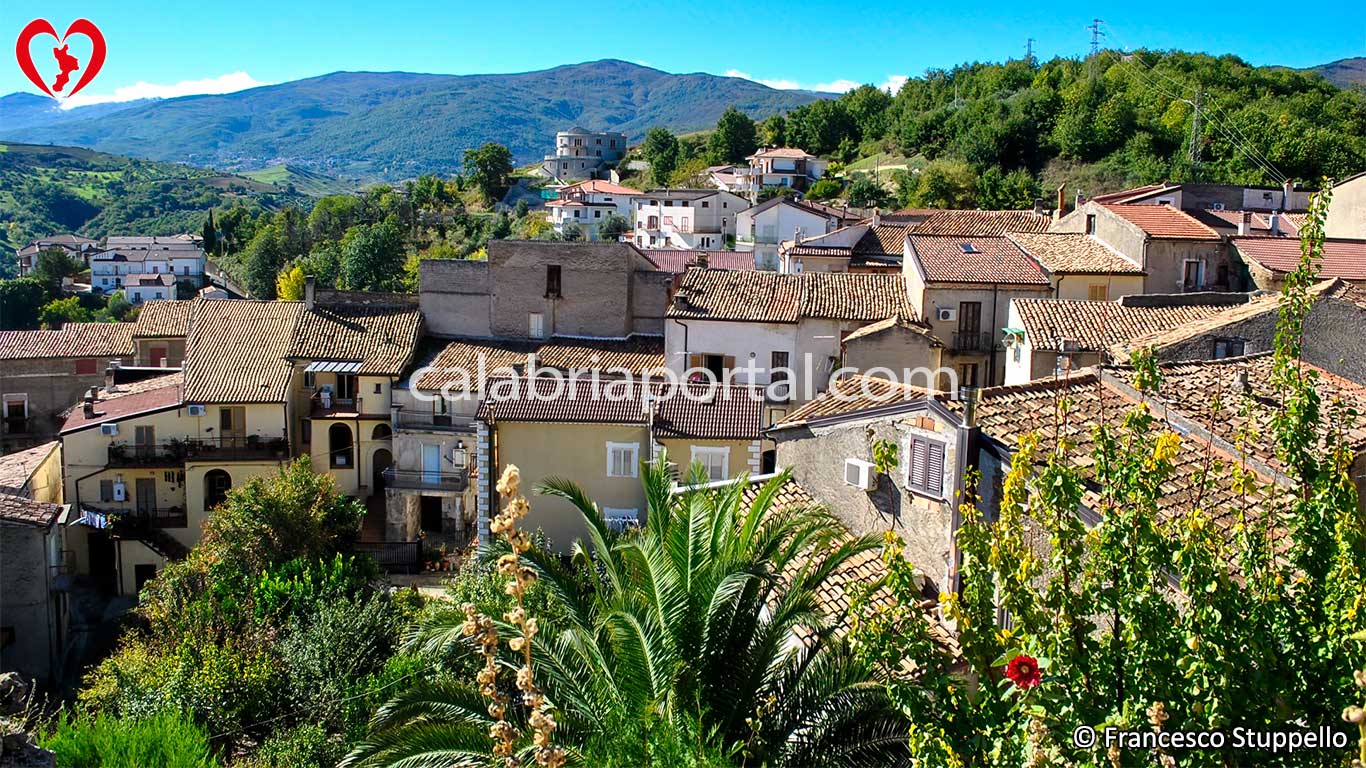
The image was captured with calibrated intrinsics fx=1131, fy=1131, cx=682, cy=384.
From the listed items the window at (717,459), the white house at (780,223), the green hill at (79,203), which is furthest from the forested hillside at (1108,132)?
the green hill at (79,203)

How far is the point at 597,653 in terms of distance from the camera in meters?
10.7

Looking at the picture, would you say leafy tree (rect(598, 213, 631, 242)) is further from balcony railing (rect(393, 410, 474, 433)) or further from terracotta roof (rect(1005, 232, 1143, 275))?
→ terracotta roof (rect(1005, 232, 1143, 275))

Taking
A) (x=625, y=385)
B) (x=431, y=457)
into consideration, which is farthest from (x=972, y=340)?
(x=431, y=457)

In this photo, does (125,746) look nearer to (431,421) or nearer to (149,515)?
(431,421)

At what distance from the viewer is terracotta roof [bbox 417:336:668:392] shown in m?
33.9

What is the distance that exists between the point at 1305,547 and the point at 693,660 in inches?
206

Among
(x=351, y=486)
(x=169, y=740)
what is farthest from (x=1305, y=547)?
(x=351, y=486)

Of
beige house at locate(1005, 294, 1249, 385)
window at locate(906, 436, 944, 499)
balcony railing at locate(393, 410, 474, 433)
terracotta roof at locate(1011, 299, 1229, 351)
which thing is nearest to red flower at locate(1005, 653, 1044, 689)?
window at locate(906, 436, 944, 499)

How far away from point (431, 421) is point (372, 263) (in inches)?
1630

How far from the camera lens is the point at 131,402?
33750 millimetres

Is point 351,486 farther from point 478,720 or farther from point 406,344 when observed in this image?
point 478,720

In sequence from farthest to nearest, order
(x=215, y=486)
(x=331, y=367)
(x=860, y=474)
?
(x=331, y=367) → (x=215, y=486) → (x=860, y=474)

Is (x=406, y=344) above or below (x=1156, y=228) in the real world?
below

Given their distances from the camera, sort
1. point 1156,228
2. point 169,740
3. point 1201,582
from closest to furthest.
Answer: point 1201,582
point 169,740
point 1156,228
